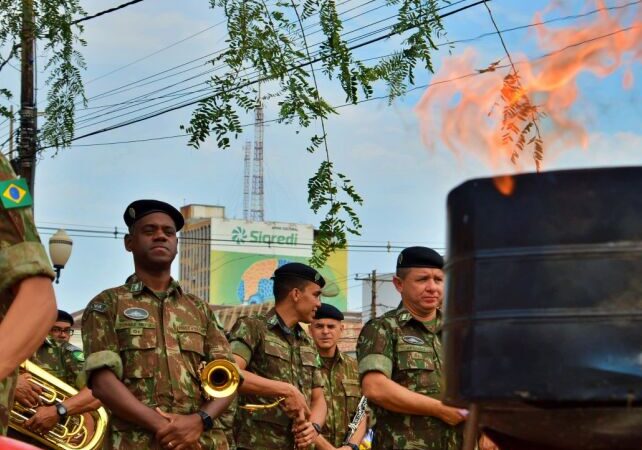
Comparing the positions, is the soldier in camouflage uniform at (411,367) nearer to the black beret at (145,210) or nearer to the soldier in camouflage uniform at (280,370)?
the soldier in camouflage uniform at (280,370)

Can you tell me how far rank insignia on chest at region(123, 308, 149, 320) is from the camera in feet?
22.8

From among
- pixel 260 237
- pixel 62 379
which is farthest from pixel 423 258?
pixel 260 237

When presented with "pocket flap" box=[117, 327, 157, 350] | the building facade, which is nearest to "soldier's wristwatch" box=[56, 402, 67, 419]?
"pocket flap" box=[117, 327, 157, 350]

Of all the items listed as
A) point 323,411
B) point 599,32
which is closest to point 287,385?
point 323,411

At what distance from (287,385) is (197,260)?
131m

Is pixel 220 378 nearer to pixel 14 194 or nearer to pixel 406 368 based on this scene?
pixel 406 368

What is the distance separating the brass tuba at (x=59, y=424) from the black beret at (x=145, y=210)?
115 inches

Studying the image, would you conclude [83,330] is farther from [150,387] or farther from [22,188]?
[22,188]

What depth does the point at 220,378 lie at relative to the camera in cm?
701

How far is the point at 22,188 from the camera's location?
403cm

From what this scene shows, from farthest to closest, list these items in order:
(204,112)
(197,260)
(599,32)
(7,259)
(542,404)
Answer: (197,260) < (204,112) < (599,32) < (7,259) < (542,404)

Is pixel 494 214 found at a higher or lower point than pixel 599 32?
lower

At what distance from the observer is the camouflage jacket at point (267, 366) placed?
8.81m

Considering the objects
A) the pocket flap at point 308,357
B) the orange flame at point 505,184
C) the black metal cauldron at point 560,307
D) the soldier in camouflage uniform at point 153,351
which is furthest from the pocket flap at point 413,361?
the orange flame at point 505,184
